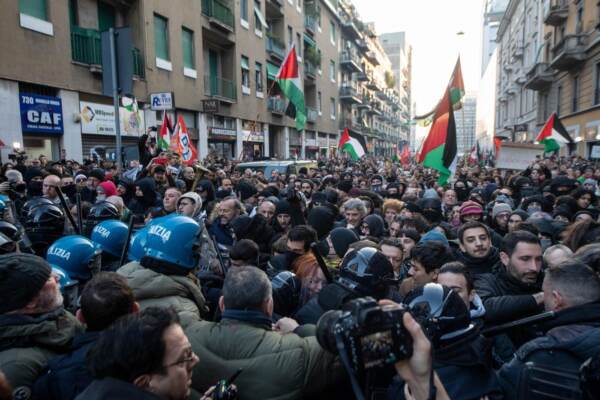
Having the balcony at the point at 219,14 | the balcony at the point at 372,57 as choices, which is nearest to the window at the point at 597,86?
the balcony at the point at 219,14

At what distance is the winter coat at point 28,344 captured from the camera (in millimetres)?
1668

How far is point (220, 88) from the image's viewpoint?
65.6 feet

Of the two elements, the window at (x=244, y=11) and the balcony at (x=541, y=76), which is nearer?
the window at (x=244, y=11)

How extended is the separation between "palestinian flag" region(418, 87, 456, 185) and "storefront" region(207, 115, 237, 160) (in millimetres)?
11538

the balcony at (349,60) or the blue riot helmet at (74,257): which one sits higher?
the balcony at (349,60)

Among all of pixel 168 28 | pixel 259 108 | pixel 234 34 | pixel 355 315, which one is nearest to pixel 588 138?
pixel 259 108

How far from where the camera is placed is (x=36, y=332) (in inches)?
70.1

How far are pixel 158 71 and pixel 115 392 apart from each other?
50.9ft

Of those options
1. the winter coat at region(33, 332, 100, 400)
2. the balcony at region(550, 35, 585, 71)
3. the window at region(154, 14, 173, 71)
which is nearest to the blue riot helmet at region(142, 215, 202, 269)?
the winter coat at region(33, 332, 100, 400)

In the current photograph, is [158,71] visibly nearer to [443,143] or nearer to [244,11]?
[244,11]

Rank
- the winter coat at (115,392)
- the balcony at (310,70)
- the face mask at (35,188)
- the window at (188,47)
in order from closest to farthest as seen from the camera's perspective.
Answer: the winter coat at (115,392), the face mask at (35,188), the window at (188,47), the balcony at (310,70)

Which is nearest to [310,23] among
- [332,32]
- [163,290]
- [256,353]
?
[332,32]

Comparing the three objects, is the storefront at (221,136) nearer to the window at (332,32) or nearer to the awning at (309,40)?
the awning at (309,40)

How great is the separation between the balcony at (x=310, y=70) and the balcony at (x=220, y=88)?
11431 mm
